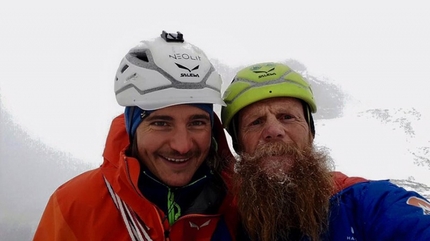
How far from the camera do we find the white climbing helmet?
298 centimetres

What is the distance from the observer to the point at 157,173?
3.02 metres

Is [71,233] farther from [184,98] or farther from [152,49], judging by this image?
[152,49]

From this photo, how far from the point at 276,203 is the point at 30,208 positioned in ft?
66.4

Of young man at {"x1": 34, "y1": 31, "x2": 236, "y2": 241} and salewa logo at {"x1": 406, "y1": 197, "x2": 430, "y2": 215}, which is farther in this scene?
young man at {"x1": 34, "y1": 31, "x2": 236, "y2": 241}

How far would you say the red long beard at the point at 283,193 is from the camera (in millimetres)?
2664

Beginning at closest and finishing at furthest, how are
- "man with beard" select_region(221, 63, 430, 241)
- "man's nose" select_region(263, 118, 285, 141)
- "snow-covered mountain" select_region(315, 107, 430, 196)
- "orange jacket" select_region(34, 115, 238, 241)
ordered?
"man with beard" select_region(221, 63, 430, 241)
"orange jacket" select_region(34, 115, 238, 241)
"man's nose" select_region(263, 118, 285, 141)
"snow-covered mountain" select_region(315, 107, 430, 196)

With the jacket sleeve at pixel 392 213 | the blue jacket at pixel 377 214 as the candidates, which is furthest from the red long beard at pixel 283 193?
the jacket sleeve at pixel 392 213

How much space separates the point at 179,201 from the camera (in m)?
3.04

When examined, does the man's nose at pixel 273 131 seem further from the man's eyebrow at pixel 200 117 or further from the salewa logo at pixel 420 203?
the salewa logo at pixel 420 203

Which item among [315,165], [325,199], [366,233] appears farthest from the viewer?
[315,165]

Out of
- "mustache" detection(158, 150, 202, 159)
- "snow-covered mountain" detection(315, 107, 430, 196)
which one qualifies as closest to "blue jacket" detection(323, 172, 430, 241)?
"mustache" detection(158, 150, 202, 159)

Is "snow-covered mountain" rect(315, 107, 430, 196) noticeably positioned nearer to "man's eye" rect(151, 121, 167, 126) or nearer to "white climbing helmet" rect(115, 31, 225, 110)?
"white climbing helmet" rect(115, 31, 225, 110)

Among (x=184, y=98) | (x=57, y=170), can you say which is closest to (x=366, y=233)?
(x=184, y=98)

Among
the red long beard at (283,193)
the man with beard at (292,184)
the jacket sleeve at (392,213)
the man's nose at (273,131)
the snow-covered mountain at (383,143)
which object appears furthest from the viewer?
the snow-covered mountain at (383,143)
